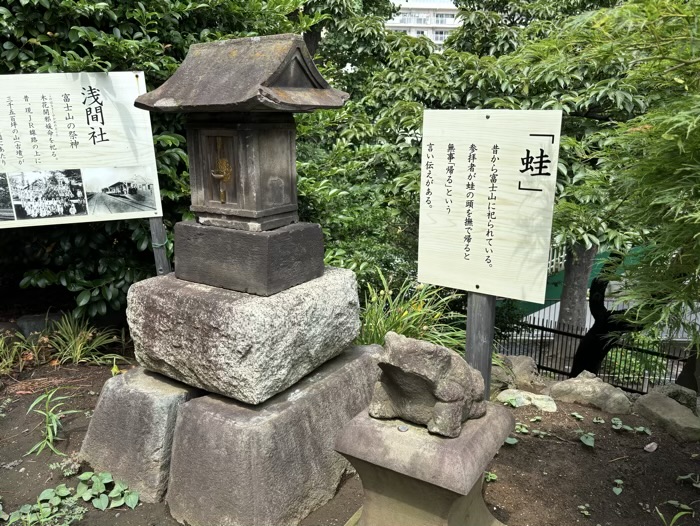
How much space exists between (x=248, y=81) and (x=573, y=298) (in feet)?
24.5

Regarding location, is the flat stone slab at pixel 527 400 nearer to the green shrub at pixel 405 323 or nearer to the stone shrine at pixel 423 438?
the green shrub at pixel 405 323

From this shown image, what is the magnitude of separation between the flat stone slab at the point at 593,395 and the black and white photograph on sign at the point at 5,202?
439 cm

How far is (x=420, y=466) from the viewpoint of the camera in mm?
2166

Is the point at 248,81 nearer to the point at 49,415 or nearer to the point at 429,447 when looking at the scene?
the point at 429,447

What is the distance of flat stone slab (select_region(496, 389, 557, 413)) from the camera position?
13.5 ft

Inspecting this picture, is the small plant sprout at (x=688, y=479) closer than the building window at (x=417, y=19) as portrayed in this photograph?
Yes

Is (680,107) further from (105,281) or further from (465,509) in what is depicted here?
(105,281)

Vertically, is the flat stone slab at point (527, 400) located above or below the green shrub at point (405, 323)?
below

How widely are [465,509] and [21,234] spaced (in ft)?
15.3

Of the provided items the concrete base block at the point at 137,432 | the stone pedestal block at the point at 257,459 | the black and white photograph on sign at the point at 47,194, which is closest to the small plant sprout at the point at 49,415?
the concrete base block at the point at 137,432

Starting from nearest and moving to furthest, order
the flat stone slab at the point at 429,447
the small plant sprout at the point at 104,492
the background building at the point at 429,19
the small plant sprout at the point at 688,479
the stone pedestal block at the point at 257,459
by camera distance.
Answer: the flat stone slab at the point at 429,447, the stone pedestal block at the point at 257,459, the small plant sprout at the point at 104,492, the small plant sprout at the point at 688,479, the background building at the point at 429,19

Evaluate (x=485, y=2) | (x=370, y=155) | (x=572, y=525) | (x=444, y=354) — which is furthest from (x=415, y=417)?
(x=485, y=2)

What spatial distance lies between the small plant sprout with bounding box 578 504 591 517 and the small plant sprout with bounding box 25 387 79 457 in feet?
10.3

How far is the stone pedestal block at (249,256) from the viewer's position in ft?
9.59
